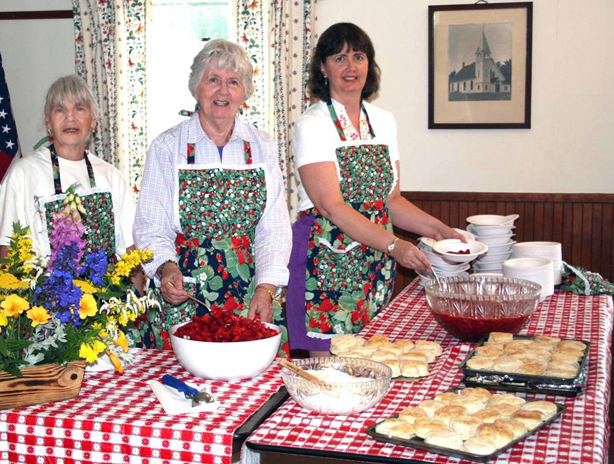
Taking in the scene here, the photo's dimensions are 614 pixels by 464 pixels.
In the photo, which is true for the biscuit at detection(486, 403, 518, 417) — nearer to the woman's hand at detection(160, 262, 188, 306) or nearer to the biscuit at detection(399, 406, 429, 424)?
the biscuit at detection(399, 406, 429, 424)

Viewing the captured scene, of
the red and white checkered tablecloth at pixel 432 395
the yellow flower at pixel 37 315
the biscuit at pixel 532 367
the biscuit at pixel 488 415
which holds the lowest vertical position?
the red and white checkered tablecloth at pixel 432 395

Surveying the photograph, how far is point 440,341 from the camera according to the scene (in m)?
2.31

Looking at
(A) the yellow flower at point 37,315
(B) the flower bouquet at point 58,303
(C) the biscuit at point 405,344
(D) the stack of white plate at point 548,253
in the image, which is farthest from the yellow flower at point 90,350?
(D) the stack of white plate at point 548,253

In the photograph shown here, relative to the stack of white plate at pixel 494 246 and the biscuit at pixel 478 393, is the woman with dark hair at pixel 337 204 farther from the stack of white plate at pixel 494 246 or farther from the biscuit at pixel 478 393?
the biscuit at pixel 478 393

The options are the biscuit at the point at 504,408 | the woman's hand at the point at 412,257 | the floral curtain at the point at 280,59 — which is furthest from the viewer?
the floral curtain at the point at 280,59

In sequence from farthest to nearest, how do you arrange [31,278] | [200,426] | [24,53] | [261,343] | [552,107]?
[24,53], [552,107], [261,343], [31,278], [200,426]

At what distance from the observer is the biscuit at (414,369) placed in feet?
6.33

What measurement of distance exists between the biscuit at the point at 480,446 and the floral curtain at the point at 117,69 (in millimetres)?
4097

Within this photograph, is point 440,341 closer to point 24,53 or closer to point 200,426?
point 200,426

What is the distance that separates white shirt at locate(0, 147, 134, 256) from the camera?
9.53 feet

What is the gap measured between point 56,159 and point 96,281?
1384 millimetres

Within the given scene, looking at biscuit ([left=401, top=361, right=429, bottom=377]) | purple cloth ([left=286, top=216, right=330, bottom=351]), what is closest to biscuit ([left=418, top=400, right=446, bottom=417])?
biscuit ([left=401, top=361, right=429, bottom=377])

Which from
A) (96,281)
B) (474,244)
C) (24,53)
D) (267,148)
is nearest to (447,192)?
(474,244)

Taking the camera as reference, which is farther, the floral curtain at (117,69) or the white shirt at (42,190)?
the floral curtain at (117,69)
